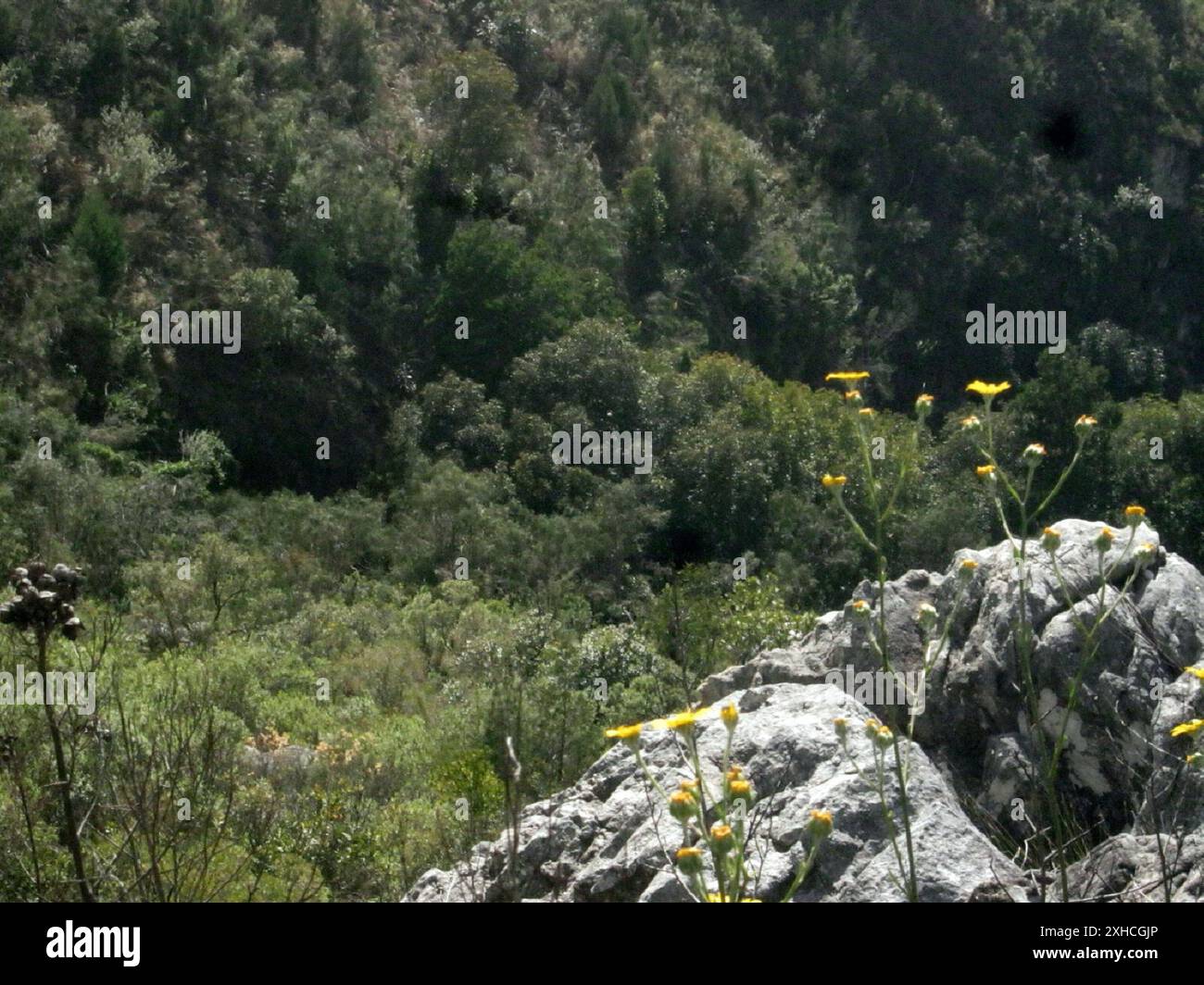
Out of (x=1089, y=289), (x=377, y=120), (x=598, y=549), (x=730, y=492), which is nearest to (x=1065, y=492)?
(x=730, y=492)

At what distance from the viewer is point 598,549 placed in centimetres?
2903

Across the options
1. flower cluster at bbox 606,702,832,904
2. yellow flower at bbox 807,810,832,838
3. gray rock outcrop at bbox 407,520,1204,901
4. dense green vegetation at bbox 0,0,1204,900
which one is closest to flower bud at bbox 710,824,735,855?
flower cluster at bbox 606,702,832,904

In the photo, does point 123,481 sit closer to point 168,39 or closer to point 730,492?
point 730,492

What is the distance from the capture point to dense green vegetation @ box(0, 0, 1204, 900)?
20.2 m

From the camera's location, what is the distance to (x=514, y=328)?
34.8m

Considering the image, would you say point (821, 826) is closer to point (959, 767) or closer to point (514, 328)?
point (959, 767)

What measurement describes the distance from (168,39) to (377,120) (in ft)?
16.7

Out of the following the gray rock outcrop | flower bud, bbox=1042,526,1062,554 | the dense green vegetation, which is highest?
the dense green vegetation

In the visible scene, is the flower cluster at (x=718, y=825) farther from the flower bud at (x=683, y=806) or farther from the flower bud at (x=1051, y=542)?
the flower bud at (x=1051, y=542)

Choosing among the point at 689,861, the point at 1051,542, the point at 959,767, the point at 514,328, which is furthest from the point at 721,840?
the point at 514,328

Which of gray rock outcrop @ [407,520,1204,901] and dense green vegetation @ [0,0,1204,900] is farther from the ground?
dense green vegetation @ [0,0,1204,900]

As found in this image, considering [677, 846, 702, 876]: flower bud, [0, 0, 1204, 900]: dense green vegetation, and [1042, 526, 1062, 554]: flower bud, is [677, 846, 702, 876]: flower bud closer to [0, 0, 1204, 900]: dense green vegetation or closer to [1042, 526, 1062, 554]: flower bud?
[1042, 526, 1062, 554]: flower bud
